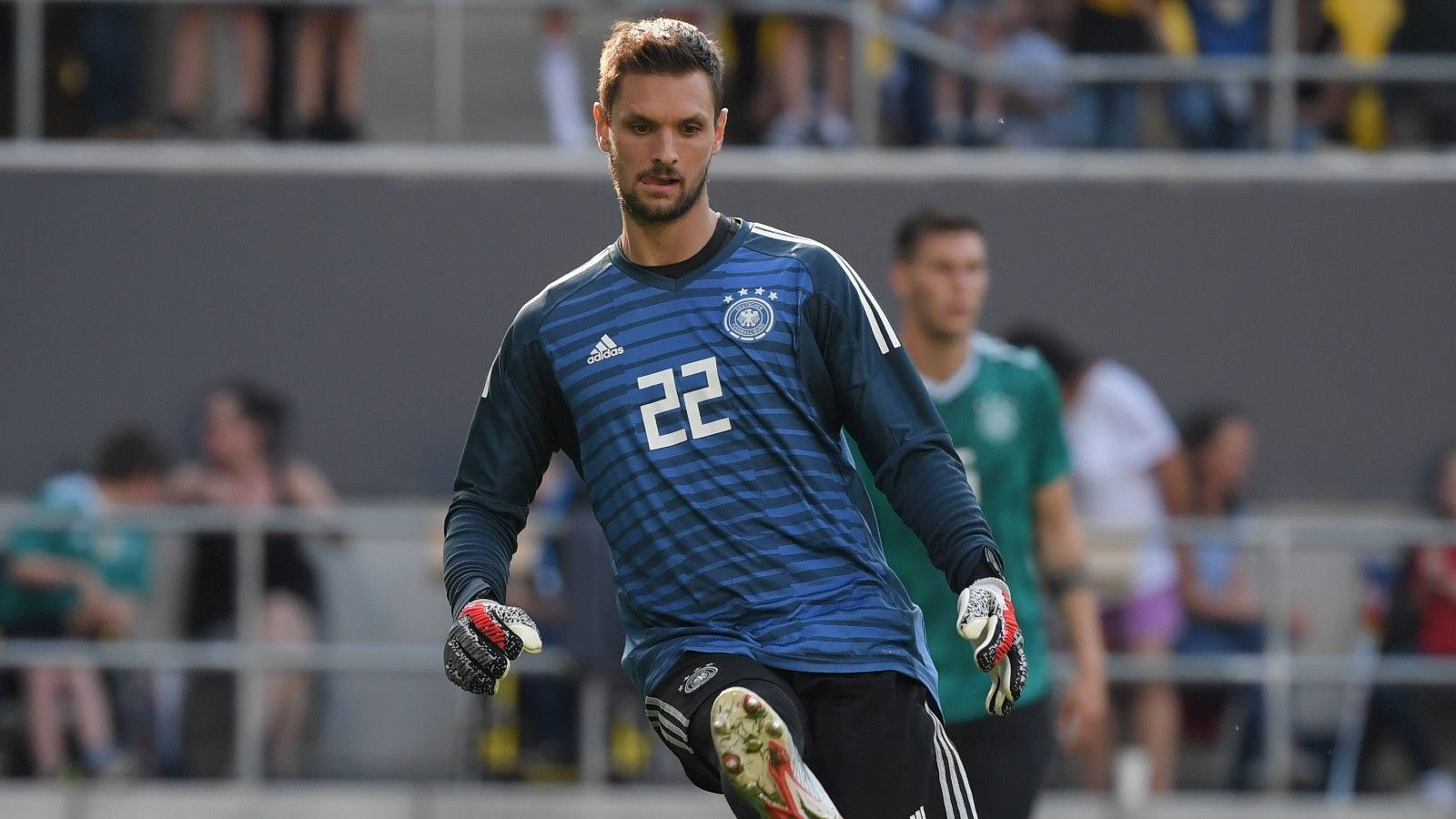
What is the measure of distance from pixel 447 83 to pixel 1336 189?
17.3 feet

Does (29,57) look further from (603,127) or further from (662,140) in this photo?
(662,140)

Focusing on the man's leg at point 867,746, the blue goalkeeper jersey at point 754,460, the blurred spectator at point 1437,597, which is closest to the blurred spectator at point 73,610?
the blurred spectator at point 1437,597

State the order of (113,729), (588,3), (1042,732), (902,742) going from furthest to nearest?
(588,3)
(113,729)
(1042,732)
(902,742)

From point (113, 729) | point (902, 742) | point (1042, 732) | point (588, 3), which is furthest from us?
point (588, 3)

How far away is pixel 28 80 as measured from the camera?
13.5 m

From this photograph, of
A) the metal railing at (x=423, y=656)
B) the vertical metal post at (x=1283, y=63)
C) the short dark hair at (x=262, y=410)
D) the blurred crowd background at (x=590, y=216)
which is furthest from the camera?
the blurred crowd background at (x=590, y=216)

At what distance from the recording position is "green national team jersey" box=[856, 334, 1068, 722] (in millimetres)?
6758

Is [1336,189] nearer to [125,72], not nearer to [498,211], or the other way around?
[498,211]

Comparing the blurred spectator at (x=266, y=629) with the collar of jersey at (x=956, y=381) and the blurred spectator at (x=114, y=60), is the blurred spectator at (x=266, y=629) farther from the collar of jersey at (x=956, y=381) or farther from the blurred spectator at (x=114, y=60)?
the collar of jersey at (x=956, y=381)

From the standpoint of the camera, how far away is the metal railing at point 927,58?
13.3 m

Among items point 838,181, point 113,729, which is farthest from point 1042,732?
point 838,181

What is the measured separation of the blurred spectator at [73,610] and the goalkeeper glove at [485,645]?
6.12m

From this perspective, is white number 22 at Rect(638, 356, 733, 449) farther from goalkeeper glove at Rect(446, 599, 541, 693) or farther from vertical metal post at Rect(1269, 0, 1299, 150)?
vertical metal post at Rect(1269, 0, 1299, 150)

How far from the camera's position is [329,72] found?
13352 mm
